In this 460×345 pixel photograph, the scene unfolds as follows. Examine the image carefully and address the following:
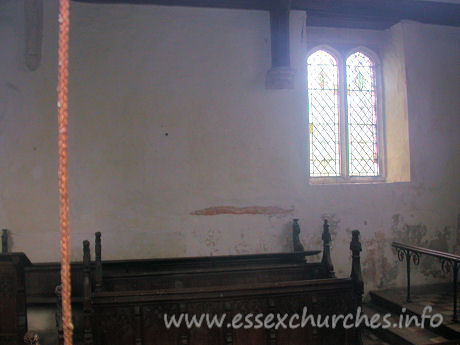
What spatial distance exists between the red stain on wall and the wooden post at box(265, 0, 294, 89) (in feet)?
6.03

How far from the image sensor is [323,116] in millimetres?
6203

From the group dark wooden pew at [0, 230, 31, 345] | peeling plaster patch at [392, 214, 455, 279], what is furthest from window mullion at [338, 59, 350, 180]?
dark wooden pew at [0, 230, 31, 345]

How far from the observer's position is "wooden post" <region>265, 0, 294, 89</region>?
5.34 meters

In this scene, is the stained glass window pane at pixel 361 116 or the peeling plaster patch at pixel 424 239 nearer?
the peeling plaster patch at pixel 424 239

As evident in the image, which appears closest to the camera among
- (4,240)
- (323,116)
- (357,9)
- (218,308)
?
(218,308)

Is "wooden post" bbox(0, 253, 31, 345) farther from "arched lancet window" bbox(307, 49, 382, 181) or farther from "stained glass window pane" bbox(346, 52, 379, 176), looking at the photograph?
"stained glass window pane" bbox(346, 52, 379, 176)

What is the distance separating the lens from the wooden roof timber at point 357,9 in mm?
5488

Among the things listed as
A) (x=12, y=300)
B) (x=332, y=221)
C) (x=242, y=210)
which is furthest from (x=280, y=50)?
(x=12, y=300)

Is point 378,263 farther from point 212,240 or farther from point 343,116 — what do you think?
point 212,240

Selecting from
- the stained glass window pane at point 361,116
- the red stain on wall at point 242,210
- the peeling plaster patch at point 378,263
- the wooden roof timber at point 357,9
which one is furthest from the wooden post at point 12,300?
the stained glass window pane at point 361,116

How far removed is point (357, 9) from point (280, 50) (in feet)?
4.58

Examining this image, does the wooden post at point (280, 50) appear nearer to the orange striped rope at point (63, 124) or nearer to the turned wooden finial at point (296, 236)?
the turned wooden finial at point (296, 236)

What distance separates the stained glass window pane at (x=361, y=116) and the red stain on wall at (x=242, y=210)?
64.0 inches

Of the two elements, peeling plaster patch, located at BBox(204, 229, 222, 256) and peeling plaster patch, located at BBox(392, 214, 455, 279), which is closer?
peeling plaster patch, located at BBox(204, 229, 222, 256)
